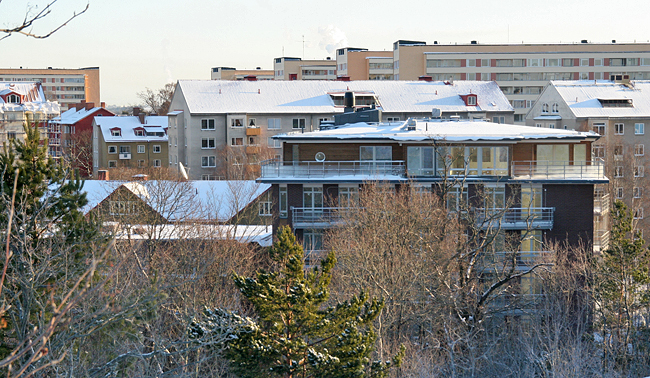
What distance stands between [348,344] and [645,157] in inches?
2054

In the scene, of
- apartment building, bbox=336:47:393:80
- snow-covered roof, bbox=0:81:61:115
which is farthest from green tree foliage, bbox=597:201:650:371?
apartment building, bbox=336:47:393:80

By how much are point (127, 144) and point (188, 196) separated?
1736 inches

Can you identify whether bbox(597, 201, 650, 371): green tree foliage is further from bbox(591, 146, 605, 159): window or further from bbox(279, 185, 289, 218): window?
bbox(591, 146, 605, 159): window

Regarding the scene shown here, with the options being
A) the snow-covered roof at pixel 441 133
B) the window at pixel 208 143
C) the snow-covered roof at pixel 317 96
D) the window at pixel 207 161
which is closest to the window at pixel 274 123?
the snow-covered roof at pixel 317 96

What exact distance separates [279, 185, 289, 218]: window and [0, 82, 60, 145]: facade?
185 feet

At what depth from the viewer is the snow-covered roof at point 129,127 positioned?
83.7m

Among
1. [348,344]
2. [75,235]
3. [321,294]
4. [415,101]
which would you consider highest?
[415,101]

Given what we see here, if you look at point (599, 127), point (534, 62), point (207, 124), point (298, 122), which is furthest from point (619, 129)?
point (534, 62)

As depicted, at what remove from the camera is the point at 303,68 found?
136000 millimetres

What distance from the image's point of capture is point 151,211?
125 ft

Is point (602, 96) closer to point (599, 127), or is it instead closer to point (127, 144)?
point (599, 127)

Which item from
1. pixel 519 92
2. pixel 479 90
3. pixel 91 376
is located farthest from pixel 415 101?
pixel 91 376

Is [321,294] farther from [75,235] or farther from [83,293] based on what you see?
[83,293]

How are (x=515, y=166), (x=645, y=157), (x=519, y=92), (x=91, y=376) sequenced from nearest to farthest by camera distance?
1. (x=91, y=376)
2. (x=515, y=166)
3. (x=645, y=157)
4. (x=519, y=92)
